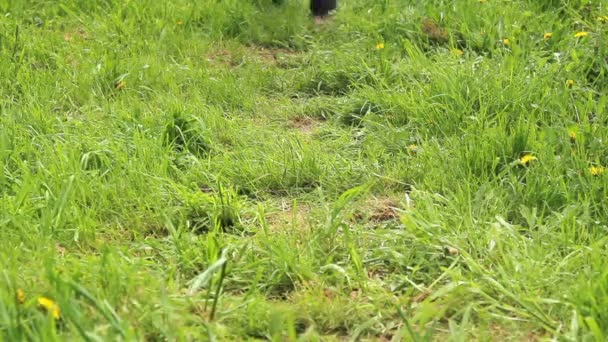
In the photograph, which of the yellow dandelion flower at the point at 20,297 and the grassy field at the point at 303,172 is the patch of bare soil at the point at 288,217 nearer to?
the grassy field at the point at 303,172

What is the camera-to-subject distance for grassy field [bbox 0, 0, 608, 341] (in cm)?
216

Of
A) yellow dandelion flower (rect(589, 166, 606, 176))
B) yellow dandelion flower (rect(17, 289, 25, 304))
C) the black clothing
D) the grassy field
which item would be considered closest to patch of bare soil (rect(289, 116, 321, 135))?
the grassy field

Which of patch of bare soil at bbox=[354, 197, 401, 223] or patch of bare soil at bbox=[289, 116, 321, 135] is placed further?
patch of bare soil at bbox=[289, 116, 321, 135]

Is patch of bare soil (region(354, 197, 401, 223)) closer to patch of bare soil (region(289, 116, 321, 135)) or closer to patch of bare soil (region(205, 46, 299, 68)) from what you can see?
patch of bare soil (region(289, 116, 321, 135))

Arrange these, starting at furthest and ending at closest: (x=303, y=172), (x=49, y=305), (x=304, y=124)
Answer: (x=304, y=124) → (x=303, y=172) → (x=49, y=305)

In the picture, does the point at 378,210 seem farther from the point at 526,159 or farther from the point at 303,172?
the point at 526,159

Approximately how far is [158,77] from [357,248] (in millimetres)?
1934

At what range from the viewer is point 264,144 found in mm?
3436

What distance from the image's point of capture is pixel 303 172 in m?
3.15

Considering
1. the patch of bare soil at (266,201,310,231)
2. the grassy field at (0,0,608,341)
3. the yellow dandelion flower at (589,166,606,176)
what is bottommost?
the patch of bare soil at (266,201,310,231)

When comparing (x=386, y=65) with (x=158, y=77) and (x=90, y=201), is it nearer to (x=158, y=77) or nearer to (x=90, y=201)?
(x=158, y=77)

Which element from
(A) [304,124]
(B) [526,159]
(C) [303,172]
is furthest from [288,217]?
(A) [304,124]

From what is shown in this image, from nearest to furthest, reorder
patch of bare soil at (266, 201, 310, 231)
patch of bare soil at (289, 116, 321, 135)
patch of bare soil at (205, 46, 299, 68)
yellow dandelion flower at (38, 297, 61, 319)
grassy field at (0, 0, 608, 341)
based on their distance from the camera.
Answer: yellow dandelion flower at (38, 297, 61, 319), grassy field at (0, 0, 608, 341), patch of bare soil at (266, 201, 310, 231), patch of bare soil at (289, 116, 321, 135), patch of bare soil at (205, 46, 299, 68)

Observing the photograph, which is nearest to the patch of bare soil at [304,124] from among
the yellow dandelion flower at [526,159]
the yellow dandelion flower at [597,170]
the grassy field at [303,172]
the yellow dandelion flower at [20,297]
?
the grassy field at [303,172]
